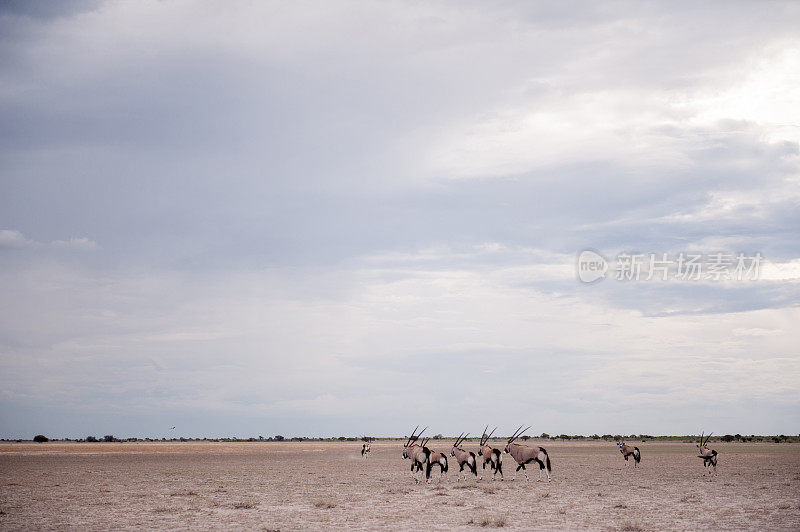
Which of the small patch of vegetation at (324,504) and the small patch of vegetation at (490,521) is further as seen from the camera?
the small patch of vegetation at (324,504)

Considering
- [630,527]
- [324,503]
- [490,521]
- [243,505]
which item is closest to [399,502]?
[324,503]

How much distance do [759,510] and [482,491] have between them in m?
10.00

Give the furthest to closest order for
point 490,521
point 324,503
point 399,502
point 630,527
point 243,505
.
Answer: point 399,502 < point 324,503 < point 243,505 < point 490,521 < point 630,527

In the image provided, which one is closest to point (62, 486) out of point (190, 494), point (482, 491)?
point (190, 494)

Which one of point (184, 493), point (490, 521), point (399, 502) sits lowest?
point (184, 493)

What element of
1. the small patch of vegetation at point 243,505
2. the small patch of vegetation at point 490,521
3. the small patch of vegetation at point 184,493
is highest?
the small patch of vegetation at point 490,521

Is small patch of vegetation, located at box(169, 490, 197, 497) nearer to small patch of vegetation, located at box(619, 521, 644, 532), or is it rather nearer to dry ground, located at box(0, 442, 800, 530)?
dry ground, located at box(0, 442, 800, 530)

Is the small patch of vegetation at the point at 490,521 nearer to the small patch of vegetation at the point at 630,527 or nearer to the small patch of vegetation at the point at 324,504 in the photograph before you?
the small patch of vegetation at the point at 630,527

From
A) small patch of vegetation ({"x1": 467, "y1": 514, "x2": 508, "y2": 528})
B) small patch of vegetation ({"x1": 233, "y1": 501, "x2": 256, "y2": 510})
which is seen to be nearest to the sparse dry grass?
small patch of vegetation ({"x1": 233, "y1": 501, "x2": 256, "y2": 510})

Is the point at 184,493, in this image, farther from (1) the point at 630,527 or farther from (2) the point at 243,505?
(1) the point at 630,527

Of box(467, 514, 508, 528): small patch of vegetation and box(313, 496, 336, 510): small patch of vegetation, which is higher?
box(467, 514, 508, 528): small patch of vegetation

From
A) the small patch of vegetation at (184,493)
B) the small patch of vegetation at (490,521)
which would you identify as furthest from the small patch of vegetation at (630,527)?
the small patch of vegetation at (184,493)

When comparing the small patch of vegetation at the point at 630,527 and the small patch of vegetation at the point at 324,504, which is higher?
the small patch of vegetation at the point at 630,527

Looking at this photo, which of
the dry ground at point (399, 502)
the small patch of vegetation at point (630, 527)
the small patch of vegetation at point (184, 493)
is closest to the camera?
the small patch of vegetation at point (630, 527)
